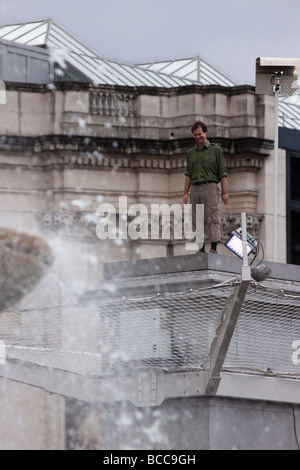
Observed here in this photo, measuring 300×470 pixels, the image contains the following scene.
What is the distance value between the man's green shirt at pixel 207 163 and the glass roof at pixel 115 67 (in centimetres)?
1904

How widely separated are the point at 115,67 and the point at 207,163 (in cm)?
2343

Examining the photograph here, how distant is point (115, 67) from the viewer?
3897 centimetres

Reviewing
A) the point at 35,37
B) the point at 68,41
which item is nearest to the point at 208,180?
the point at 35,37

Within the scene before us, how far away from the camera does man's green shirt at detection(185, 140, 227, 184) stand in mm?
15891

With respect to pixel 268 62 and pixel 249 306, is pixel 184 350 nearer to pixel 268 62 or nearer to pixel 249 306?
pixel 249 306

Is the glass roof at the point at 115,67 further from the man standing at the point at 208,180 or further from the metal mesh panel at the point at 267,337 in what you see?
the metal mesh panel at the point at 267,337

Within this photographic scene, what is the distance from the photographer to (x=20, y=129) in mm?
33969

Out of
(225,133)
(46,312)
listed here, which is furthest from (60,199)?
(46,312)

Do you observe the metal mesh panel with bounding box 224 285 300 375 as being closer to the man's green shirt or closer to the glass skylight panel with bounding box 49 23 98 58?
the man's green shirt

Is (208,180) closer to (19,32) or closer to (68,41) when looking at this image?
(68,41)

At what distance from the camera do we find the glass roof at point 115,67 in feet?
124

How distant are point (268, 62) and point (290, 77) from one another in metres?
0.53

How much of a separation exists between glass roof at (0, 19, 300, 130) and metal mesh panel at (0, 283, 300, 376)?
2013 centimetres

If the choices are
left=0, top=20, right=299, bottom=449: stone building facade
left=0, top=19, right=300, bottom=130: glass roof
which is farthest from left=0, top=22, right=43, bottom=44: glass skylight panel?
left=0, top=20, right=299, bottom=449: stone building facade
